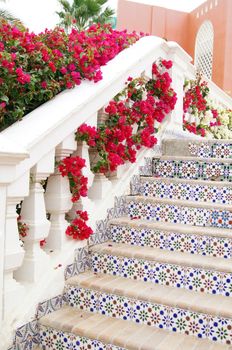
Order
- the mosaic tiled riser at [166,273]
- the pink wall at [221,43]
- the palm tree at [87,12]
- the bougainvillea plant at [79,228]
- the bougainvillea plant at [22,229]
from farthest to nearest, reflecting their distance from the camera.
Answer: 1. the palm tree at [87,12]
2. the pink wall at [221,43]
3. the bougainvillea plant at [79,228]
4. the mosaic tiled riser at [166,273]
5. the bougainvillea plant at [22,229]

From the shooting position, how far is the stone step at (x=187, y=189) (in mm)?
3504

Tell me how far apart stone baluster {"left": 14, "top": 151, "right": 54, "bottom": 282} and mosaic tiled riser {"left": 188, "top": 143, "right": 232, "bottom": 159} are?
6.22 ft

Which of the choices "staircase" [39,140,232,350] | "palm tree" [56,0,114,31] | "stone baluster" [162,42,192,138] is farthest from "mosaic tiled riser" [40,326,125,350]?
"palm tree" [56,0,114,31]

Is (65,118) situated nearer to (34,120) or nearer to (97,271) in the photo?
(34,120)

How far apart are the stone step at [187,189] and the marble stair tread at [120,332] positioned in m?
1.30

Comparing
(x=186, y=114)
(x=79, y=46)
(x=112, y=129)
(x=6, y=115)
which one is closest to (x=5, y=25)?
(x=79, y=46)

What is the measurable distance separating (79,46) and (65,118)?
0.89 m

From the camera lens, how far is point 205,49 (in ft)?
43.8

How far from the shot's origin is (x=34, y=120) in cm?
263

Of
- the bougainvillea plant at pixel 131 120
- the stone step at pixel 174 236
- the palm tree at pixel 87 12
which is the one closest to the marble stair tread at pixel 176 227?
the stone step at pixel 174 236

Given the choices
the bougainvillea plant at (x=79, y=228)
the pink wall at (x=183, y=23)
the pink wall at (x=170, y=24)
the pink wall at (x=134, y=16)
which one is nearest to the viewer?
the bougainvillea plant at (x=79, y=228)

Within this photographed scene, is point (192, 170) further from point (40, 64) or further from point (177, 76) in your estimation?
point (40, 64)

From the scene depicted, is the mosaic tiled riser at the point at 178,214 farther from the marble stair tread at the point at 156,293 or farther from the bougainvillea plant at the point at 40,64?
the bougainvillea plant at the point at 40,64

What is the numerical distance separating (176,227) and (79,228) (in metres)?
0.73
